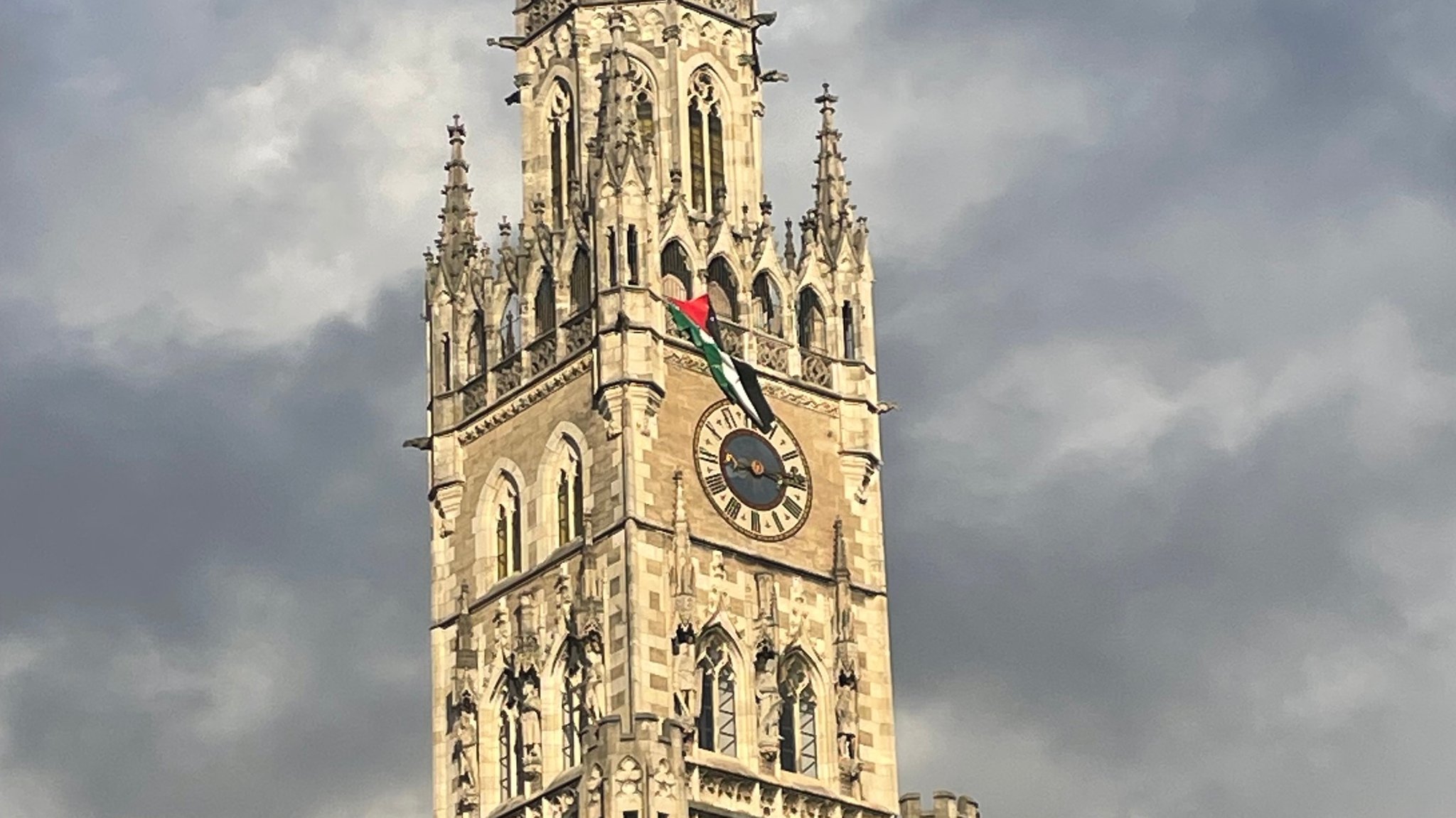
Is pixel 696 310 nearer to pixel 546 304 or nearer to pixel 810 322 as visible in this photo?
pixel 546 304

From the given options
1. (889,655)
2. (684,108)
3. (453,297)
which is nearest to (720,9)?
(684,108)

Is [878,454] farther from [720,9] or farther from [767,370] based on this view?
[720,9]

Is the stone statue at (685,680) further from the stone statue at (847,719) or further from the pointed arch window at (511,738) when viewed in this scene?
the pointed arch window at (511,738)

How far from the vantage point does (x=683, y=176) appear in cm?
10519

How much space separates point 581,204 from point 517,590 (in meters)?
9.47

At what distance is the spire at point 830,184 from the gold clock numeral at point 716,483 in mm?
8245

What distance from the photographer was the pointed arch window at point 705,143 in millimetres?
105625

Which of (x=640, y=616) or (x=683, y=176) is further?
(x=683, y=176)

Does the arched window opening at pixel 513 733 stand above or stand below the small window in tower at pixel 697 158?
below

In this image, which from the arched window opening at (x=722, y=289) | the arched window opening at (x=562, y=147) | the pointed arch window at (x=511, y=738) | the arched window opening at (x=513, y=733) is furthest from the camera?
the arched window opening at (x=562, y=147)

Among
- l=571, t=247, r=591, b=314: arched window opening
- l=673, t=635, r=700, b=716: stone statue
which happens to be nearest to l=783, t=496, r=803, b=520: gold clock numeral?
l=673, t=635, r=700, b=716: stone statue

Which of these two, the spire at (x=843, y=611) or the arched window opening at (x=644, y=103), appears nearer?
the spire at (x=843, y=611)

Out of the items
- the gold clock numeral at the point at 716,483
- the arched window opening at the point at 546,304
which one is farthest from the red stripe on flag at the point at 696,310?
the gold clock numeral at the point at 716,483

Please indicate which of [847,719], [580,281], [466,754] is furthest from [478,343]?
[847,719]
